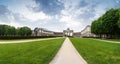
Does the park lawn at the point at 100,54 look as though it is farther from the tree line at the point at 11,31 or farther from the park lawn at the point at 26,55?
the tree line at the point at 11,31

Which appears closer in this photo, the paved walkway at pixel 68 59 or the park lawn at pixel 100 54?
the paved walkway at pixel 68 59

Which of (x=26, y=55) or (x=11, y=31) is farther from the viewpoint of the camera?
(x=11, y=31)

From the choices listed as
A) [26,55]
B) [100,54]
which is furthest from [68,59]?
[100,54]

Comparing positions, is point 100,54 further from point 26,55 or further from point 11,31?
point 11,31

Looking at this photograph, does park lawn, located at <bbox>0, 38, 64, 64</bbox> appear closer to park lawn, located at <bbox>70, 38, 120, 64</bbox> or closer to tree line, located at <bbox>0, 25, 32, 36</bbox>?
park lawn, located at <bbox>70, 38, 120, 64</bbox>

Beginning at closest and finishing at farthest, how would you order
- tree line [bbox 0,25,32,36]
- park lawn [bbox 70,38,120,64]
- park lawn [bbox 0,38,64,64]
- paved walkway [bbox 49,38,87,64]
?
paved walkway [bbox 49,38,87,64]
park lawn [bbox 0,38,64,64]
park lawn [bbox 70,38,120,64]
tree line [bbox 0,25,32,36]

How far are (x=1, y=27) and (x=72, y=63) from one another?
118 metres

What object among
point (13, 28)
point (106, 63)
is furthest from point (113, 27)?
point (13, 28)

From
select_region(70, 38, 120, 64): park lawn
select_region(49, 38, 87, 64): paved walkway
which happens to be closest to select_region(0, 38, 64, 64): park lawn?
select_region(49, 38, 87, 64): paved walkway

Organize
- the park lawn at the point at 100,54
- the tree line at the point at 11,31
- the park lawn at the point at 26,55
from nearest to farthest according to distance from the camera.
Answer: the park lawn at the point at 26,55, the park lawn at the point at 100,54, the tree line at the point at 11,31

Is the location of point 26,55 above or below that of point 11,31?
below

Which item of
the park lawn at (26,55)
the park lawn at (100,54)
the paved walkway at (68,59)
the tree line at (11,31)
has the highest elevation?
the tree line at (11,31)

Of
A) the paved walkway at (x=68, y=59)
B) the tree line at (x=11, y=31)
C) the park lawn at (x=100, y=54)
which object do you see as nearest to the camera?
the paved walkway at (x=68, y=59)

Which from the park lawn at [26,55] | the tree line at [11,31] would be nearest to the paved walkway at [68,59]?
the park lawn at [26,55]
